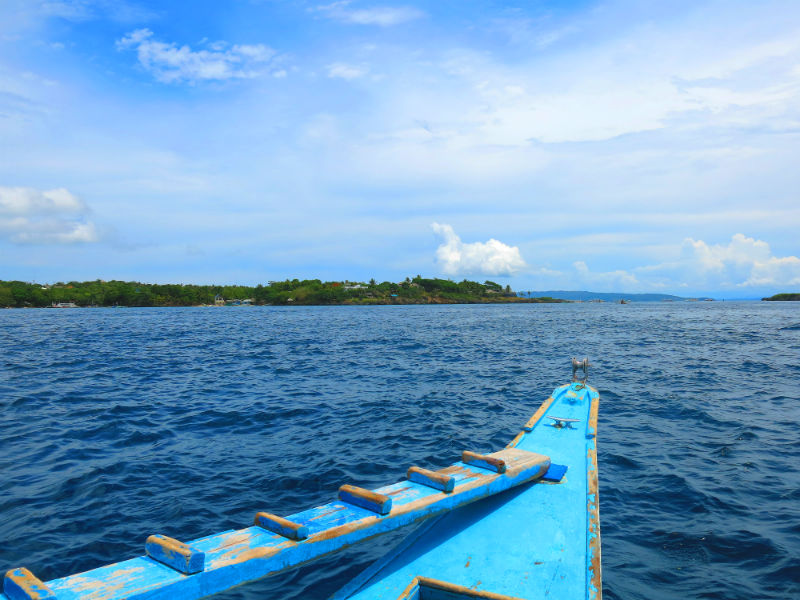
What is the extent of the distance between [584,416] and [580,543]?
518 centimetres

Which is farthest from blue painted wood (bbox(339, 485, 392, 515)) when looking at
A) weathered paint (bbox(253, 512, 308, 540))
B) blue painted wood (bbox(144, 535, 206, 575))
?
blue painted wood (bbox(144, 535, 206, 575))

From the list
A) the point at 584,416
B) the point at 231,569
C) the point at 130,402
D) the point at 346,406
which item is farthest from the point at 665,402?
the point at 130,402

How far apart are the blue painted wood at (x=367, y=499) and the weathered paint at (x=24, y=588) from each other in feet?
7.70

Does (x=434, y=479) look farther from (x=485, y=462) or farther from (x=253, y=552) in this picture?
(x=253, y=552)

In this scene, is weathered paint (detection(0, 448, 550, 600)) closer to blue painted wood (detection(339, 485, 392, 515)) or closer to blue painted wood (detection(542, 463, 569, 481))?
blue painted wood (detection(339, 485, 392, 515))

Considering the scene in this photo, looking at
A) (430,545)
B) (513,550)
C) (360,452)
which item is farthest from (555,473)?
(360,452)

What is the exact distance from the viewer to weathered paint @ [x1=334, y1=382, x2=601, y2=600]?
4613 millimetres

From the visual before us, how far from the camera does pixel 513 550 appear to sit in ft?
17.3

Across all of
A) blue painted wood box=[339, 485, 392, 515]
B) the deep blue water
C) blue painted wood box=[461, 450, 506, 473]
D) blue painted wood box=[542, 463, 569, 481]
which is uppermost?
blue painted wood box=[339, 485, 392, 515]

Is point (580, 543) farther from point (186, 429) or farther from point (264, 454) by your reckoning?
point (186, 429)

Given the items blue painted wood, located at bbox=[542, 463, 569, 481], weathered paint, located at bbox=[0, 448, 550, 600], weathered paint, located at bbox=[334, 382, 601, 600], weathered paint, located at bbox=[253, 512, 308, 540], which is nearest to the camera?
weathered paint, located at bbox=[0, 448, 550, 600]

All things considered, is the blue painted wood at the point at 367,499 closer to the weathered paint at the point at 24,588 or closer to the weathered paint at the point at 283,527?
the weathered paint at the point at 283,527

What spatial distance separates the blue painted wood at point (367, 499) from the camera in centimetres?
431

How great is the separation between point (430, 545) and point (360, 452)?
5.90 meters
